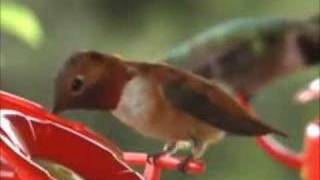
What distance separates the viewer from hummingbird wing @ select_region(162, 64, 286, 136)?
2.48 feet

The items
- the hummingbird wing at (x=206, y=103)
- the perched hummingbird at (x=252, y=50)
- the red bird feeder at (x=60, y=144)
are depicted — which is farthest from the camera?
the perched hummingbird at (x=252, y=50)

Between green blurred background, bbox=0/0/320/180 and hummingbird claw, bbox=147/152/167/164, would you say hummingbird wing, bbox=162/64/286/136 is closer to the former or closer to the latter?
hummingbird claw, bbox=147/152/167/164

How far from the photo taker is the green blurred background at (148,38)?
40.6 inches

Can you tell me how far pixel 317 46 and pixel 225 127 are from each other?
270mm

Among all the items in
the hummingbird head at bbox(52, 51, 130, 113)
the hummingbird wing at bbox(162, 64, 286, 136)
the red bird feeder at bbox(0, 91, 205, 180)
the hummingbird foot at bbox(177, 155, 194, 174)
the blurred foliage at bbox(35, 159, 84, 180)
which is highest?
the hummingbird wing at bbox(162, 64, 286, 136)

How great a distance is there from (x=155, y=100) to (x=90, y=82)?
0.07 m

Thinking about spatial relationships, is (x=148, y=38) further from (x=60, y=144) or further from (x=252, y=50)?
(x=60, y=144)

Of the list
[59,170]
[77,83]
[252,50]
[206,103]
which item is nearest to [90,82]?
[77,83]

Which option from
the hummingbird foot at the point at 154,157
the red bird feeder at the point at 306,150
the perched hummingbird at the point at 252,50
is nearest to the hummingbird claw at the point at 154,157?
the hummingbird foot at the point at 154,157

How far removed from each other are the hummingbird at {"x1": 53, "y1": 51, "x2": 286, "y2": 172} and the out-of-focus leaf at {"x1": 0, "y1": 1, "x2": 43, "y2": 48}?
306mm

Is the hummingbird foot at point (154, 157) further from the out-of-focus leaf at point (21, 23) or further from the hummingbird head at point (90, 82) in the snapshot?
the out-of-focus leaf at point (21, 23)

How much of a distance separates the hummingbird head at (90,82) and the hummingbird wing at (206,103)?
0.19 ft

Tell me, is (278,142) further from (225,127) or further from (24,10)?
(24,10)

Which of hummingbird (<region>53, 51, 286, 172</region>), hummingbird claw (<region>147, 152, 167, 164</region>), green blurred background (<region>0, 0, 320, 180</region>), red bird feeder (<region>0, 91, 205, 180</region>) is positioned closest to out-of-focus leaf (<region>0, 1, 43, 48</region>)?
green blurred background (<region>0, 0, 320, 180</region>)
